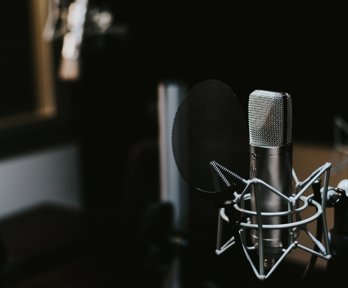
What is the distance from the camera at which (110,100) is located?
353cm

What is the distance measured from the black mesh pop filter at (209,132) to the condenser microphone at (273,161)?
0.20 ft

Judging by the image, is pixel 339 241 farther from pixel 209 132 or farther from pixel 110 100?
pixel 110 100

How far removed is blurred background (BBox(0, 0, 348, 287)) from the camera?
8.73 ft

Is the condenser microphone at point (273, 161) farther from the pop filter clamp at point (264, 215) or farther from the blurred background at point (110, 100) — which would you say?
the blurred background at point (110, 100)

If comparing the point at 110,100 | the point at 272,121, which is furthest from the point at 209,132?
the point at 110,100

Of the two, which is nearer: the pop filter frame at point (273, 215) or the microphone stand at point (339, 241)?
the pop filter frame at point (273, 215)

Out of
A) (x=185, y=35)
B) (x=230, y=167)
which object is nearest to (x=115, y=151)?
(x=185, y=35)

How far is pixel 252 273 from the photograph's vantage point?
717 millimetres

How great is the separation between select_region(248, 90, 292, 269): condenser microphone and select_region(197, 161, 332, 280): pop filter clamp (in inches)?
0.4

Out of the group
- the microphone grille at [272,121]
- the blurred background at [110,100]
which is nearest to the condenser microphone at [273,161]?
the microphone grille at [272,121]

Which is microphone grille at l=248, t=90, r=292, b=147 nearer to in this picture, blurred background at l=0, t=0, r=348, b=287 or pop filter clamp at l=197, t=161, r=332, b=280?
pop filter clamp at l=197, t=161, r=332, b=280

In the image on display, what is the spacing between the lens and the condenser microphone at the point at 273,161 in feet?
2.36

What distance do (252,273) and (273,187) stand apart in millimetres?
99

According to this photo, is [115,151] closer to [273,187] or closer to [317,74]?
[317,74]
